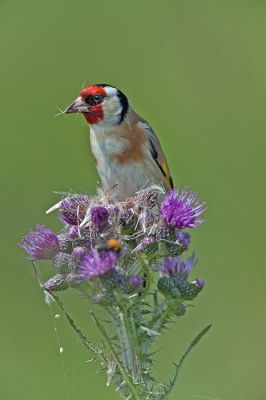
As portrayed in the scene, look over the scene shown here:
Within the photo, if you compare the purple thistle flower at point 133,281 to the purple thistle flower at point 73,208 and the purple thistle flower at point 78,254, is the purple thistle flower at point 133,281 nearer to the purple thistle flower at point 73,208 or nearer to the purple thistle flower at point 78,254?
the purple thistle flower at point 78,254

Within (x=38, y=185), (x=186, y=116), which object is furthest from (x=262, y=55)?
(x=38, y=185)

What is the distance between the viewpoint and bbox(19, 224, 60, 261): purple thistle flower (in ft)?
7.94

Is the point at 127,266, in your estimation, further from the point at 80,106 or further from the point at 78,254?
the point at 80,106

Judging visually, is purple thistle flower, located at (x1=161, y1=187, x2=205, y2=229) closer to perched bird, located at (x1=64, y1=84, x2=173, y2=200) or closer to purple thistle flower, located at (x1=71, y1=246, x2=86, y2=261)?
purple thistle flower, located at (x1=71, y1=246, x2=86, y2=261)

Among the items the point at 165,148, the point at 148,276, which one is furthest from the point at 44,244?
the point at 165,148

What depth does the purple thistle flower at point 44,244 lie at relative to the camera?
2.42 meters

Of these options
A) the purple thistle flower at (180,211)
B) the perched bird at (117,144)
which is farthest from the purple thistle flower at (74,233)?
the perched bird at (117,144)

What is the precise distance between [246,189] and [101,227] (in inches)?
53.6

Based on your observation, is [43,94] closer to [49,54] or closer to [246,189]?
[49,54]

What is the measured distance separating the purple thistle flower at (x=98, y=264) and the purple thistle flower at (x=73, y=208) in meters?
0.38

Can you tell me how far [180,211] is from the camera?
243 cm

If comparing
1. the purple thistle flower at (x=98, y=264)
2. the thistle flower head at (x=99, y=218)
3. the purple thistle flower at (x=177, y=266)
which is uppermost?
the thistle flower head at (x=99, y=218)

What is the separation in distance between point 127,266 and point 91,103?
1.54 metres

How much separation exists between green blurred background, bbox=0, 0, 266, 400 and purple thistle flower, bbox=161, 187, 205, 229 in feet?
1.84
